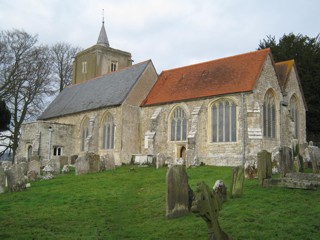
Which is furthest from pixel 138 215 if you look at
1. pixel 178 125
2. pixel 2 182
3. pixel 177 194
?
pixel 178 125

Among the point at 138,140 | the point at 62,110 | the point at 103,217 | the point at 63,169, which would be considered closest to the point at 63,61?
the point at 62,110

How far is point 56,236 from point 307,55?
27189 mm

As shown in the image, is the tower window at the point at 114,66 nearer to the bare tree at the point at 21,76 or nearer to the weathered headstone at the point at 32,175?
the bare tree at the point at 21,76

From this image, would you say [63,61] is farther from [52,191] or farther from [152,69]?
[52,191]

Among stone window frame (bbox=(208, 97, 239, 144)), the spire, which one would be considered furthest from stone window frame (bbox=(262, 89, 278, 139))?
the spire

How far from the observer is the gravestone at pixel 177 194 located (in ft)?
28.5

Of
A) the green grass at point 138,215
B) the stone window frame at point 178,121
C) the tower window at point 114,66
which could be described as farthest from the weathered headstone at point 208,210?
the tower window at point 114,66

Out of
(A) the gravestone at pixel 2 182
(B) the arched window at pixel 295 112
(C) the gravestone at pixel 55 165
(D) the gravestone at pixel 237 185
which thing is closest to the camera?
(D) the gravestone at pixel 237 185

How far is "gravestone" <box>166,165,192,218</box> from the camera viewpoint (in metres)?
A: 8.67

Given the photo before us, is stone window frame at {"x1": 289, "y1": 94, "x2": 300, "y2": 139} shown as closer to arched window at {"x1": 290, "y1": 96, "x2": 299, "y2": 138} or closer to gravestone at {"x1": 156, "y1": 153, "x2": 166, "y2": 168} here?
arched window at {"x1": 290, "y1": 96, "x2": 299, "y2": 138}

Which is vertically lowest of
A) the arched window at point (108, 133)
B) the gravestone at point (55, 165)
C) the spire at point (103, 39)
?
the gravestone at point (55, 165)

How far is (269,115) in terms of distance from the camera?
21.5 meters

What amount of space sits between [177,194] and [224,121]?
1286cm

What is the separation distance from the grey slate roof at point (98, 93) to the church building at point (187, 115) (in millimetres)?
115
